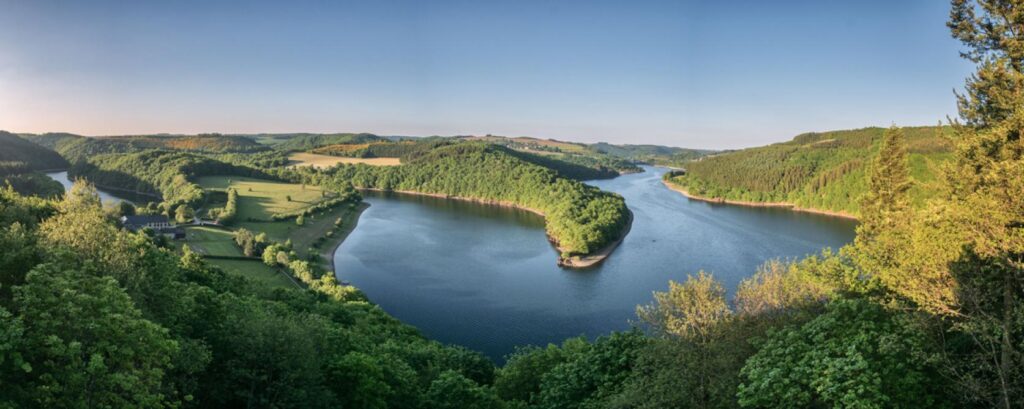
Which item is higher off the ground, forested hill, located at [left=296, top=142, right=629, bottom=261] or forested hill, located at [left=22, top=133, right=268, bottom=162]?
forested hill, located at [left=22, top=133, right=268, bottom=162]

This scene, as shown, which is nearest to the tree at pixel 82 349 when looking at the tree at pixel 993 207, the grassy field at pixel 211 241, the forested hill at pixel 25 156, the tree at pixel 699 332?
the tree at pixel 699 332

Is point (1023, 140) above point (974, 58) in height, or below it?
below

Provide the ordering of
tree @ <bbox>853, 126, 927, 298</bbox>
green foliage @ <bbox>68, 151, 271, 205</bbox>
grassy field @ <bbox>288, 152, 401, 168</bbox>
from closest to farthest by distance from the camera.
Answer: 1. tree @ <bbox>853, 126, 927, 298</bbox>
2. green foliage @ <bbox>68, 151, 271, 205</bbox>
3. grassy field @ <bbox>288, 152, 401, 168</bbox>

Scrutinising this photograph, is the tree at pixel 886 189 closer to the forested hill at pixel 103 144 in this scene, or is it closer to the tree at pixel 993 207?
the tree at pixel 993 207

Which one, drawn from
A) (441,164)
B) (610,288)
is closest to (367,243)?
(610,288)

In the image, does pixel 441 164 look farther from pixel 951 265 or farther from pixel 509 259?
pixel 951 265

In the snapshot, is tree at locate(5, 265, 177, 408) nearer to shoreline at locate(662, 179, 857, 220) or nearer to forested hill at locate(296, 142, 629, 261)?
forested hill at locate(296, 142, 629, 261)

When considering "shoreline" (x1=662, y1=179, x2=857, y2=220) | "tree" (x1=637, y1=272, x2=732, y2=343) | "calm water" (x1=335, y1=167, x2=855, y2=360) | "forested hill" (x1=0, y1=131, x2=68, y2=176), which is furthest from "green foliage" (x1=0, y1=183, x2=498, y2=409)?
"forested hill" (x1=0, y1=131, x2=68, y2=176)
